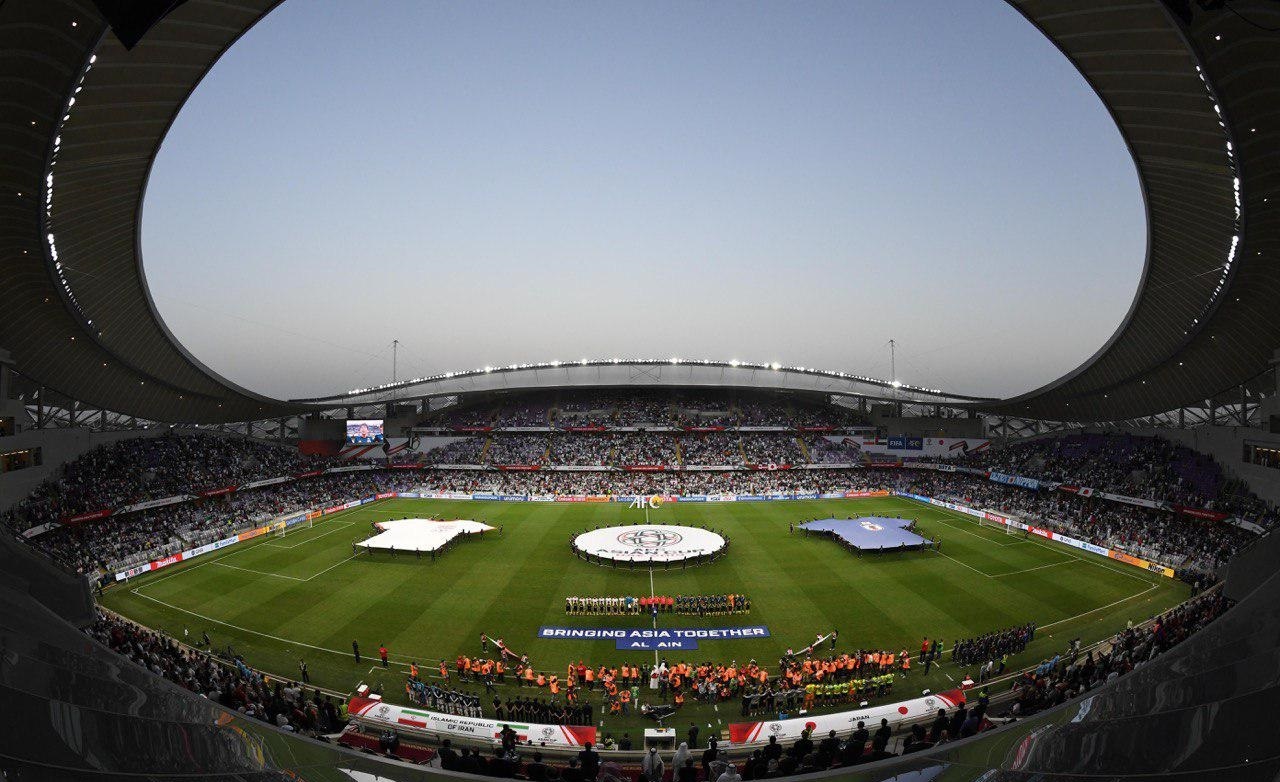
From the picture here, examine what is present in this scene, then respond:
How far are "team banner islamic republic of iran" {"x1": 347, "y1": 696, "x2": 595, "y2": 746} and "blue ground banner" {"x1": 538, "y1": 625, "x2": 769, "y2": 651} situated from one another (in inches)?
249

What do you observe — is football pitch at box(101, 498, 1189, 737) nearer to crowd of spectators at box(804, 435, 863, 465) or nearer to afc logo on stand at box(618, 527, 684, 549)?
afc logo on stand at box(618, 527, 684, 549)

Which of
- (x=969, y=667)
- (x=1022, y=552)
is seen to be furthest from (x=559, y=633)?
(x=1022, y=552)

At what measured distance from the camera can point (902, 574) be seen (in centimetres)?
2895

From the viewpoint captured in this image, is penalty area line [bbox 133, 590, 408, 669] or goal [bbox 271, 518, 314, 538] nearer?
penalty area line [bbox 133, 590, 408, 669]

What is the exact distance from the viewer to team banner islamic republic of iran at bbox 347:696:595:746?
14.8 meters

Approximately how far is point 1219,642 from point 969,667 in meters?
14.6

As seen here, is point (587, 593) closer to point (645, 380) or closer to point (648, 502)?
point (648, 502)

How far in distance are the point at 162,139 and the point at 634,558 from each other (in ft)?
86.2

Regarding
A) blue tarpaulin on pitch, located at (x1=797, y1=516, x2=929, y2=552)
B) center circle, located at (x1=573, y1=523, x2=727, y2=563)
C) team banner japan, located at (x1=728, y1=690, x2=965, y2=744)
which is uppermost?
blue tarpaulin on pitch, located at (x1=797, y1=516, x2=929, y2=552)

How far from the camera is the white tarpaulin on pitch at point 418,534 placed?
1276 inches

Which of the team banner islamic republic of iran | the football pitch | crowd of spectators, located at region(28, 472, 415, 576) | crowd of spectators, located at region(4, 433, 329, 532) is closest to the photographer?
the team banner islamic republic of iran

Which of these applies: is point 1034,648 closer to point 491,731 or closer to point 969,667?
point 969,667

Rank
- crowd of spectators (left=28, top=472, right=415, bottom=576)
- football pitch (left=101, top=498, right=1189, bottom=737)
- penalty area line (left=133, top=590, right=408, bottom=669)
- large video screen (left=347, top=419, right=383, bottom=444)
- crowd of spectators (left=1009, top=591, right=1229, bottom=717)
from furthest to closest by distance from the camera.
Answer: large video screen (left=347, top=419, right=383, bottom=444)
crowd of spectators (left=28, top=472, right=415, bottom=576)
penalty area line (left=133, top=590, right=408, bottom=669)
football pitch (left=101, top=498, right=1189, bottom=737)
crowd of spectators (left=1009, top=591, right=1229, bottom=717)

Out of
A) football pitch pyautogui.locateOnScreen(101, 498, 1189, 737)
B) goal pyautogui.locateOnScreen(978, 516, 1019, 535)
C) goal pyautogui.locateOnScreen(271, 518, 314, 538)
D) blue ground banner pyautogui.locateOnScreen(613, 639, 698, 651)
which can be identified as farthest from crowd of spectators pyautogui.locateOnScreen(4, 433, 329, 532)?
goal pyautogui.locateOnScreen(978, 516, 1019, 535)
